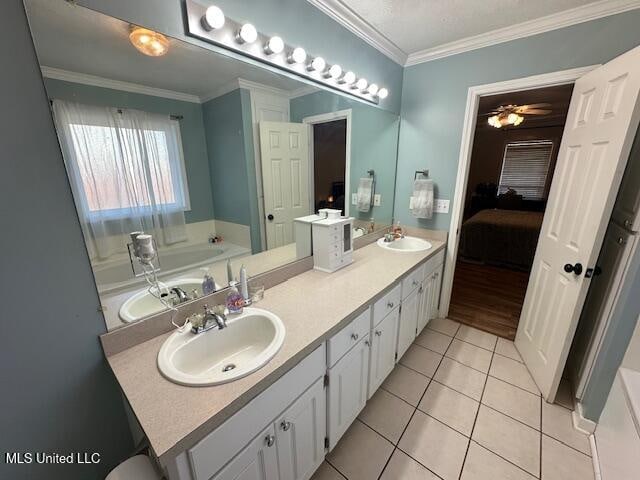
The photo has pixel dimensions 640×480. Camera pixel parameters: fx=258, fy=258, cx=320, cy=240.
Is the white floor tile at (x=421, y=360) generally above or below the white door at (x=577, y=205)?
below

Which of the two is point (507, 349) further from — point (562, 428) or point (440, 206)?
point (440, 206)

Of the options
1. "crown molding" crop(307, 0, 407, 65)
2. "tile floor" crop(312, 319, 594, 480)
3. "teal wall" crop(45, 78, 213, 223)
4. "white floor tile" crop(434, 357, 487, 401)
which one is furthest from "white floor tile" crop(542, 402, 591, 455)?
"crown molding" crop(307, 0, 407, 65)

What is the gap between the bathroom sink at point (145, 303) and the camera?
100cm

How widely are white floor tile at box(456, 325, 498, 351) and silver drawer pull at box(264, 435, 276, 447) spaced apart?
6.42 ft

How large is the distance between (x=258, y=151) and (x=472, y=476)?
2012 millimetres

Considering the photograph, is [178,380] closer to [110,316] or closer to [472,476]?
[110,316]

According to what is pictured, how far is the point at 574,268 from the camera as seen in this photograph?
1448mm

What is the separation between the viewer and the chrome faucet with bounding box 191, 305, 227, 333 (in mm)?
1021

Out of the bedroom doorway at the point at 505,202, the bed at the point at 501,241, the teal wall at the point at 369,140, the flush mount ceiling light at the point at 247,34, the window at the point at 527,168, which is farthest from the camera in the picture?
the window at the point at 527,168

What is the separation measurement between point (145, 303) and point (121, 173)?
1.77ft

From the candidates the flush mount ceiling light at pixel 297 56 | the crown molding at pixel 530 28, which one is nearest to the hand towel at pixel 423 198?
the crown molding at pixel 530 28

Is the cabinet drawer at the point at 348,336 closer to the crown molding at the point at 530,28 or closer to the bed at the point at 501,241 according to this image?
the crown molding at the point at 530,28

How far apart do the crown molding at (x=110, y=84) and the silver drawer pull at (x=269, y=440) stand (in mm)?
1289

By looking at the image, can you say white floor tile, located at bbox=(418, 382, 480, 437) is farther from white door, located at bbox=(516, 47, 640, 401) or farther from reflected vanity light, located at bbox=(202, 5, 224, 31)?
reflected vanity light, located at bbox=(202, 5, 224, 31)
